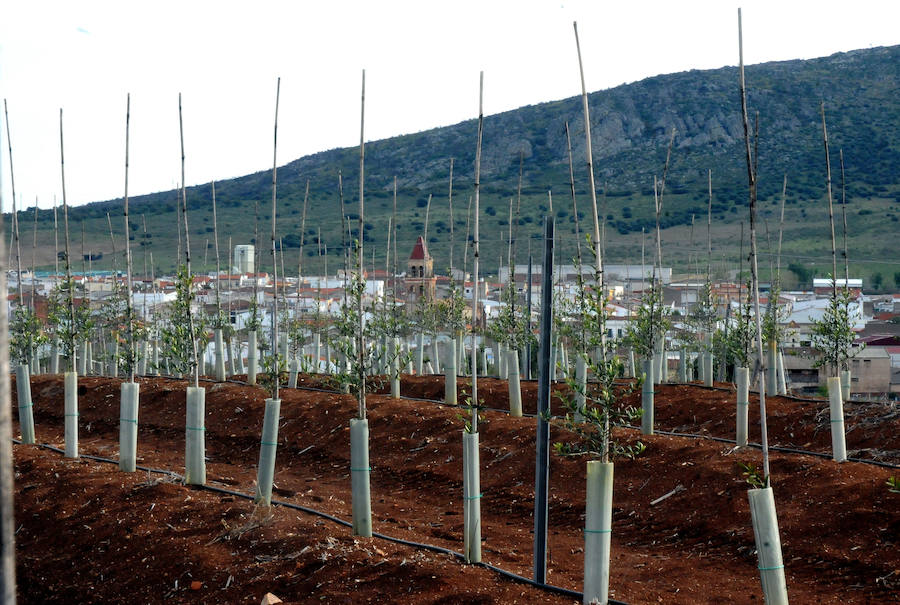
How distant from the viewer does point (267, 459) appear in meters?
9.94

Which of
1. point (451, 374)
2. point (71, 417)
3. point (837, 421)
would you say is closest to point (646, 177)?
point (451, 374)

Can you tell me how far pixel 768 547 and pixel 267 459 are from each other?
5711mm

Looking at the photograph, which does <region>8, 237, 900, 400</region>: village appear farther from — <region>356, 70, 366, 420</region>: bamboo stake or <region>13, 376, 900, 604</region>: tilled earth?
<region>356, 70, 366, 420</region>: bamboo stake

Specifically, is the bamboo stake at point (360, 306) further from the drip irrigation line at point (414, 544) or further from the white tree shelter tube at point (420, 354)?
the white tree shelter tube at point (420, 354)

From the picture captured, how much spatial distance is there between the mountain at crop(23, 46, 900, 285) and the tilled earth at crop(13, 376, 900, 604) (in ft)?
147

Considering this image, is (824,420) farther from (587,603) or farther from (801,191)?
Result: (801,191)

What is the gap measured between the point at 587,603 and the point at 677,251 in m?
68.8

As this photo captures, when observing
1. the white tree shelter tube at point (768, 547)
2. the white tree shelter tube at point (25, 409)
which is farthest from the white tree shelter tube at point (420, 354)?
the white tree shelter tube at point (768, 547)

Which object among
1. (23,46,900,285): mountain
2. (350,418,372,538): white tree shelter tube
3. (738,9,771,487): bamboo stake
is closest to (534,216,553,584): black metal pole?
(738,9,771,487): bamboo stake

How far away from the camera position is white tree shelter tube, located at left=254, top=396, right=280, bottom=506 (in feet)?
32.1

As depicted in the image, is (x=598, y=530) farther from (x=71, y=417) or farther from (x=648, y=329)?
(x=71, y=417)

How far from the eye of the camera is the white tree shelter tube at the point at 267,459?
9.77 metres

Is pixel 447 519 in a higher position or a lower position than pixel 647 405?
lower

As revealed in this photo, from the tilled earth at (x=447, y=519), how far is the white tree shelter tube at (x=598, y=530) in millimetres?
Answer: 528
